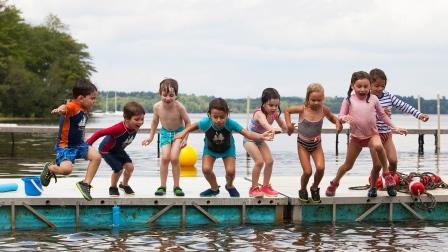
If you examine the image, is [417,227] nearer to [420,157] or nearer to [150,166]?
[150,166]

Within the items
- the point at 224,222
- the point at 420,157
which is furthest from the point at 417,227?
the point at 420,157

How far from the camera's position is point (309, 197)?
41.0 feet

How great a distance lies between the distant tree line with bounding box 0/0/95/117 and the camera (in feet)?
297

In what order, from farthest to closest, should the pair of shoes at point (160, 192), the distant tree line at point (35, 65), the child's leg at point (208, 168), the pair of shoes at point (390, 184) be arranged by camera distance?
the distant tree line at point (35, 65)
the pair of shoes at point (390, 184)
the pair of shoes at point (160, 192)
the child's leg at point (208, 168)

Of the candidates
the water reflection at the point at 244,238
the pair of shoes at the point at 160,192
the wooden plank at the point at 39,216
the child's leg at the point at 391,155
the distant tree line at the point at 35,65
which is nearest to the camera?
the water reflection at the point at 244,238

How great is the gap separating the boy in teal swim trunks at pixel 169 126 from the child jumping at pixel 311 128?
171 cm

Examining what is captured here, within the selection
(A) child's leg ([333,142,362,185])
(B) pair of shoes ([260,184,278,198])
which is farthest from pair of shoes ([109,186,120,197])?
(A) child's leg ([333,142,362,185])

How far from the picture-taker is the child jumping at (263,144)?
12.4 meters

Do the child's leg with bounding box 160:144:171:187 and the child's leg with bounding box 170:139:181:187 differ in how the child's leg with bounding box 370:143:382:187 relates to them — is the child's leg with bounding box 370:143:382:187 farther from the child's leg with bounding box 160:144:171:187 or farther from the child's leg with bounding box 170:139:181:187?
the child's leg with bounding box 160:144:171:187

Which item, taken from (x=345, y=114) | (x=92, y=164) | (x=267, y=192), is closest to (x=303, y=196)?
(x=267, y=192)

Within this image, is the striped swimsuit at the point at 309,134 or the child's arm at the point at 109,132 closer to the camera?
the child's arm at the point at 109,132

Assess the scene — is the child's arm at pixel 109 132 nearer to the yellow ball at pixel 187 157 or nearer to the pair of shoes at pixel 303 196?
the pair of shoes at pixel 303 196

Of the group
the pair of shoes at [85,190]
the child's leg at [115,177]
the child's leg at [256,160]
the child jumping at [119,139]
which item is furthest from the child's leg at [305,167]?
the pair of shoes at [85,190]

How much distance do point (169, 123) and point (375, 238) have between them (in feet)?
11.9
